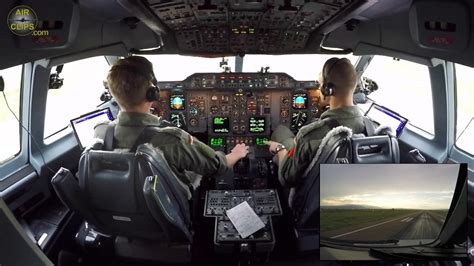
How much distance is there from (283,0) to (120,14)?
0.94 metres

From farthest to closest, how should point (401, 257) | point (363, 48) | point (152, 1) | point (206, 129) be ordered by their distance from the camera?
point (206, 129) → point (363, 48) → point (152, 1) → point (401, 257)

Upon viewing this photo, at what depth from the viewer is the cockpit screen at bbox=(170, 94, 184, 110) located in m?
2.95

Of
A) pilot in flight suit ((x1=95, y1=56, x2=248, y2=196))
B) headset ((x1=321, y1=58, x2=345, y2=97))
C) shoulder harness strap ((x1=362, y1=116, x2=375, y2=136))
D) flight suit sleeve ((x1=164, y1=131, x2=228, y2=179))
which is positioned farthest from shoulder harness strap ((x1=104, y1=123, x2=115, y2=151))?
shoulder harness strap ((x1=362, y1=116, x2=375, y2=136))

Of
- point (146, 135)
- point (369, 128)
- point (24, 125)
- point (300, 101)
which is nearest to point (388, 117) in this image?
point (300, 101)

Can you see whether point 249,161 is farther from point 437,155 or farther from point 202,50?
point 437,155

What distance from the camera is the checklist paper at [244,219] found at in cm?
184

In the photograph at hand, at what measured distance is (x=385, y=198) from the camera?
1393 mm

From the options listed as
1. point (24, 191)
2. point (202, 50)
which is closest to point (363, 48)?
point (202, 50)

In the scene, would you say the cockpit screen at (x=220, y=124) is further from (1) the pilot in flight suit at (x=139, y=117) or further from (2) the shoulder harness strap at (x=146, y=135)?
(2) the shoulder harness strap at (x=146, y=135)

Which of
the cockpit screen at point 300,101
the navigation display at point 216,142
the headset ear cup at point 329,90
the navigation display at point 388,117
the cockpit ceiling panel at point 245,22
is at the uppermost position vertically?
the cockpit ceiling panel at point 245,22

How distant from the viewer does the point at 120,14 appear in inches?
86.8

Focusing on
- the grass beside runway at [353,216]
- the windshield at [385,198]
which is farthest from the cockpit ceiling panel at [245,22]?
the grass beside runway at [353,216]

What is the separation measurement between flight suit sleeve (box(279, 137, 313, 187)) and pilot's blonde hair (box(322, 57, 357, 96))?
293 mm

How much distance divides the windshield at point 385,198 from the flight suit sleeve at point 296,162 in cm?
43
